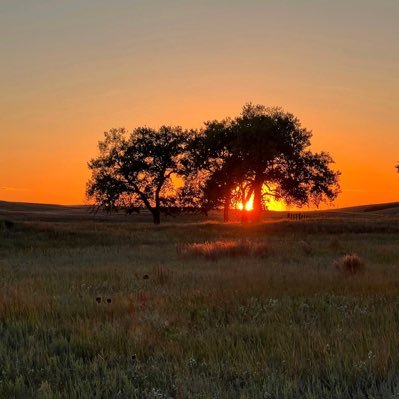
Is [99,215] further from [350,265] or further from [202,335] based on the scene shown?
[202,335]

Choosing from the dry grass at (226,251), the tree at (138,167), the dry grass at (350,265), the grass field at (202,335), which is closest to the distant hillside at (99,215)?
the tree at (138,167)

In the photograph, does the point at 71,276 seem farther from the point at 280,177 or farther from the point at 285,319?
the point at 280,177

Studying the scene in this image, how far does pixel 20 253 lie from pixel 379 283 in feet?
57.2

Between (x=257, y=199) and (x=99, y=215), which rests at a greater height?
(x=257, y=199)

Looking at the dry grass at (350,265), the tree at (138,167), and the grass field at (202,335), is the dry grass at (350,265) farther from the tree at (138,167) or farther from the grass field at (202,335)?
the tree at (138,167)

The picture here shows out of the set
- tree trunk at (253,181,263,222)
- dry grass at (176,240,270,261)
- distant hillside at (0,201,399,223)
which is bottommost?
dry grass at (176,240,270,261)

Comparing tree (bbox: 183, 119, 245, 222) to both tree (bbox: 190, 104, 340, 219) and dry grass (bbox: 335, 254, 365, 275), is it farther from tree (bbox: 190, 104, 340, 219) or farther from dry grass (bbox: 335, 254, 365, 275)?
dry grass (bbox: 335, 254, 365, 275)

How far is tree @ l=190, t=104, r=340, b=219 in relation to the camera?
45531 mm

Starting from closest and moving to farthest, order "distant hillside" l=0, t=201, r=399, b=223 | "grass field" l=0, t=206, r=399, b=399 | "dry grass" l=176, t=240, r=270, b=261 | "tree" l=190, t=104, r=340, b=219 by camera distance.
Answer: "grass field" l=0, t=206, r=399, b=399 → "dry grass" l=176, t=240, r=270, b=261 → "tree" l=190, t=104, r=340, b=219 → "distant hillside" l=0, t=201, r=399, b=223

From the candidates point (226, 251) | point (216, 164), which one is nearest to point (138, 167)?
point (216, 164)

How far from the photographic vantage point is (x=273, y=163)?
1860 inches

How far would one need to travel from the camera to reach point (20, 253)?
22.3m

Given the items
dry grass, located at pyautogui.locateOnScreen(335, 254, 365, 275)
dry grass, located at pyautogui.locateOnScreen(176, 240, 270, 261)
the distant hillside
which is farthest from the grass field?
the distant hillside

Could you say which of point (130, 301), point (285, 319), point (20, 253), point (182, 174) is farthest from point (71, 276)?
point (182, 174)
